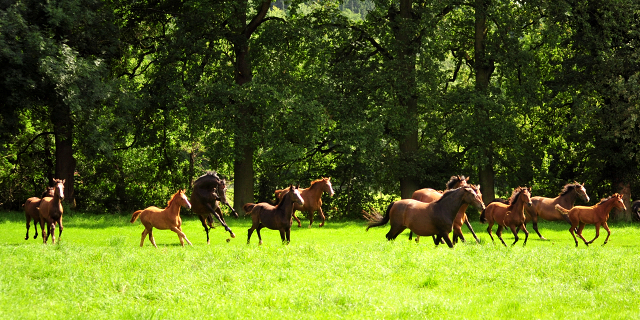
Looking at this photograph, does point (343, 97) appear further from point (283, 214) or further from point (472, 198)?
point (472, 198)

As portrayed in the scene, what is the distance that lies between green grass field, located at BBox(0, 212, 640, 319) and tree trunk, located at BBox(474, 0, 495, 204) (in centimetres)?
1751

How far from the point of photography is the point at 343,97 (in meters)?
34.3

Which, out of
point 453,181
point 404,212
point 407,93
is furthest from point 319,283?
point 407,93

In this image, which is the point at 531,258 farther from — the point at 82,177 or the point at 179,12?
the point at 82,177

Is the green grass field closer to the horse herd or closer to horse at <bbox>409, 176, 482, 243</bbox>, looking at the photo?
the horse herd

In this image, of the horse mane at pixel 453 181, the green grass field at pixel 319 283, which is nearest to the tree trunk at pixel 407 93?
the horse mane at pixel 453 181

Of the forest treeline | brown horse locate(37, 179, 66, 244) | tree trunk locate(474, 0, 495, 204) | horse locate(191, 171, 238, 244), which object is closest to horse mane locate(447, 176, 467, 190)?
horse locate(191, 171, 238, 244)

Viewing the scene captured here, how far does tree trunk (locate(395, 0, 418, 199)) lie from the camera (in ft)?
111

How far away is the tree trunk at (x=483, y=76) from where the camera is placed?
112 ft

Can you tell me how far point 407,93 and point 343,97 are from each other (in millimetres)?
3414

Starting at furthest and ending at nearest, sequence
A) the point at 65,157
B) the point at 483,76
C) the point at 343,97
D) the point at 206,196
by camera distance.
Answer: the point at 483,76 < the point at 343,97 < the point at 65,157 < the point at 206,196

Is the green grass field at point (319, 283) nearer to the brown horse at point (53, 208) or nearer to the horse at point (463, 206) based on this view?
the horse at point (463, 206)

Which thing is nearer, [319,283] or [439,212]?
[319,283]

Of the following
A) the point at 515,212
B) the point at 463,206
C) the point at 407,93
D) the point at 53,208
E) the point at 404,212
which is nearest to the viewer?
the point at 404,212
